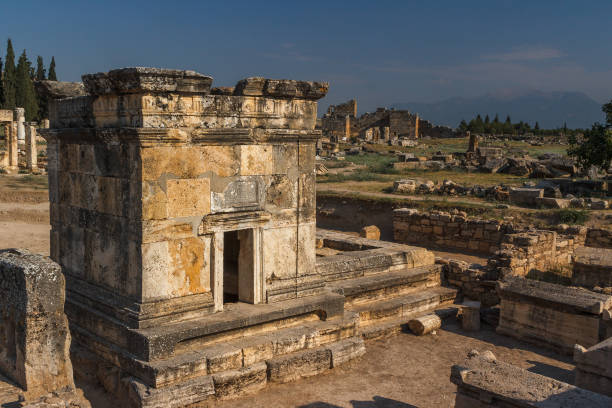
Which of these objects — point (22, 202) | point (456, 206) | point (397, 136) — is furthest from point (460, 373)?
point (397, 136)

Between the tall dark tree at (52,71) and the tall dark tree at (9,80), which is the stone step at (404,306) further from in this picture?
the tall dark tree at (52,71)

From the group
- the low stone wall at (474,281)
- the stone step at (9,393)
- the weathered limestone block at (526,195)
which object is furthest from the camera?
the weathered limestone block at (526,195)

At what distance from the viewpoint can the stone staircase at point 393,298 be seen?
365 inches

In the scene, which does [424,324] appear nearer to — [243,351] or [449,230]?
[243,351]

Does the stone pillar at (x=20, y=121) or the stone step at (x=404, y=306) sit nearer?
the stone step at (x=404, y=306)

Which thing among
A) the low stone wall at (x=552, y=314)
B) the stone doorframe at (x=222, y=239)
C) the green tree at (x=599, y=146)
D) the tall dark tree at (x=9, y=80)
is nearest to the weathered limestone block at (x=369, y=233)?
the low stone wall at (x=552, y=314)

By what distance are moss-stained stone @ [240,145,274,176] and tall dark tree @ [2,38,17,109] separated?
47286 mm

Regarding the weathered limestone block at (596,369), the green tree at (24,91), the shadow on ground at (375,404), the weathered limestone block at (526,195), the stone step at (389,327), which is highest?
→ the green tree at (24,91)

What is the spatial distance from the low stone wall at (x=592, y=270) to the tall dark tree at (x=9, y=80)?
48.6 m

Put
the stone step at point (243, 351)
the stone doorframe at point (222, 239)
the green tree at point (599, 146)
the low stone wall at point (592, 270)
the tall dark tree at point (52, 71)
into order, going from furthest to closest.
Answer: the tall dark tree at point (52, 71) → the green tree at point (599, 146) → the low stone wall at point (592, 270) → the stone doorframe at point (222, 239) → the stone step at point (243, 351)

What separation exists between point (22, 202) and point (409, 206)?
14.3 meters

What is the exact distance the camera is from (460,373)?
5.91 metres

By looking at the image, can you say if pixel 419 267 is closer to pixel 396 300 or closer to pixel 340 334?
pixel 396 300

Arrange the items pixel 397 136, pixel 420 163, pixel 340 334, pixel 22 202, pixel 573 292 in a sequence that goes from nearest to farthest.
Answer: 1. pixel 340 334
2. pixel 573 292
3. pixel 22 202
4. pixel 420 163
5. pixel 397 136
